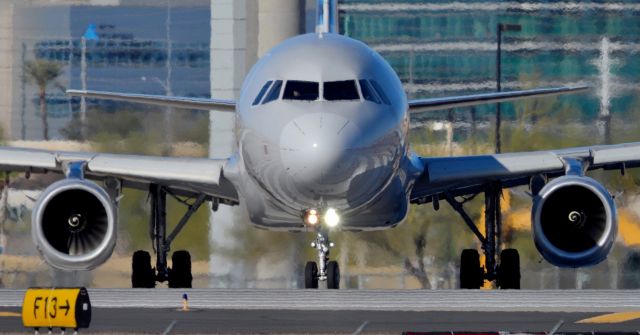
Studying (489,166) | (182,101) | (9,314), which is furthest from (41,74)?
(9,314)

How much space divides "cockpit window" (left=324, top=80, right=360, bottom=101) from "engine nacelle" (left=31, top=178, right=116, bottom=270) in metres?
4.34

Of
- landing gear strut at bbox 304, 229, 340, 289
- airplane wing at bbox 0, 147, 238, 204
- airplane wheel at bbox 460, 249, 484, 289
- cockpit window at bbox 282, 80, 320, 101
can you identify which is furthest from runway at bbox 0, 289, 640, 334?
airplane wheel at bbox 460, 249, 484, 289

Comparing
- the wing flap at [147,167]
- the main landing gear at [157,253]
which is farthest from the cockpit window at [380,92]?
the main landing gear at [157,253]

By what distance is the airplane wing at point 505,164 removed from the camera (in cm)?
2678

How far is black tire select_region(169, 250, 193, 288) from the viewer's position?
28781mm

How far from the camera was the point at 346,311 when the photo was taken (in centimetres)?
1941

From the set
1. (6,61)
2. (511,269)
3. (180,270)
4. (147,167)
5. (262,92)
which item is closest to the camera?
(262,92)

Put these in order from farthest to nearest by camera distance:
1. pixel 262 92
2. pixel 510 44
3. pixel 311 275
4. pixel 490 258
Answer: pixel 510 44, pixel 490 258, pixel 311 275, pixel 262 92

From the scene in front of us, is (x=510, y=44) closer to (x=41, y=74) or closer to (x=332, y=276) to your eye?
(x=41, y=74)

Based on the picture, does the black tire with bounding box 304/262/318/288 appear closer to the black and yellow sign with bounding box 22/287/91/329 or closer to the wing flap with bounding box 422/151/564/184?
the wing flap with bounding box 422/151/564/184

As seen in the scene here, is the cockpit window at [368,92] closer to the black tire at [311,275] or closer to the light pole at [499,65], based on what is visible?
the black tire at [311,275]

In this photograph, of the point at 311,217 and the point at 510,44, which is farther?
the point at 510,44

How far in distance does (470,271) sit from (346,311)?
9368mm

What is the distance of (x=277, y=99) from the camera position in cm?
2336
